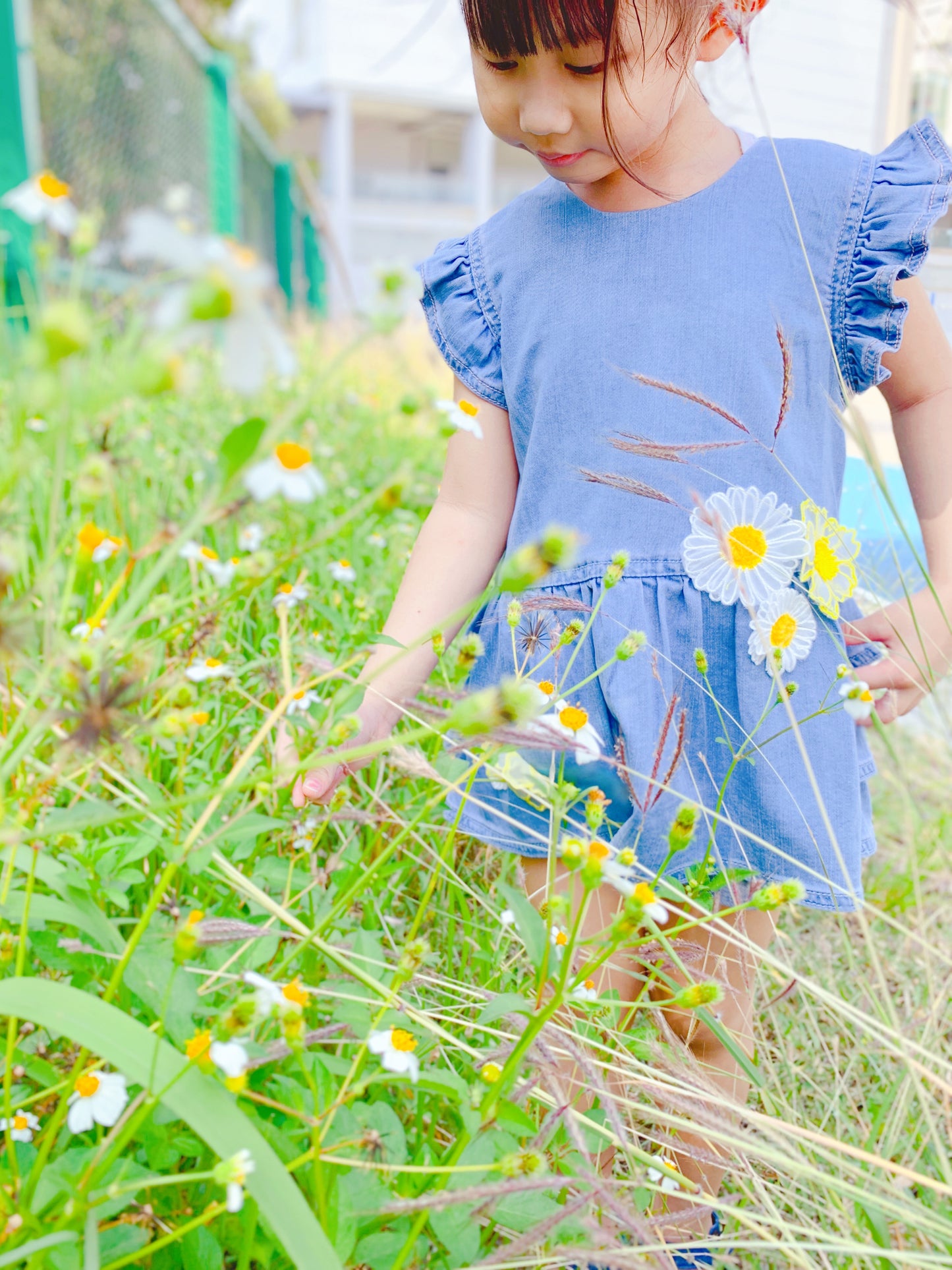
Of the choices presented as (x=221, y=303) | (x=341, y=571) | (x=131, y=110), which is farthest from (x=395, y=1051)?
(x=131, y=110)

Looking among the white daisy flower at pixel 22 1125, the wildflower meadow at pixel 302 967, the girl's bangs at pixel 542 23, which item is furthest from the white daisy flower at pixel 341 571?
the white daisy flower at pixel 22 1125

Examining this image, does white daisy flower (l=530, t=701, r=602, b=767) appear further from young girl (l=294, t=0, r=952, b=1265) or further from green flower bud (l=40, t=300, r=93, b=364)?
green flower bud (l=40, t=300, r=93, b=364)

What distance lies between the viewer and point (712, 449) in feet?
3.00

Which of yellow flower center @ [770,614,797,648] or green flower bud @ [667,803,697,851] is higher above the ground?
green flower bud @ [667,803,697,851]

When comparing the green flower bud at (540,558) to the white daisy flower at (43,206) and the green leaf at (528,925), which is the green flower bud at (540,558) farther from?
the white daisy flower at (43,206)

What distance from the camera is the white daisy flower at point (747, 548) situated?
3.05 ft

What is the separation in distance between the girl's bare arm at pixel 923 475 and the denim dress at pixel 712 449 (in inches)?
1.5

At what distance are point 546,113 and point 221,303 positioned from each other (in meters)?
0.69

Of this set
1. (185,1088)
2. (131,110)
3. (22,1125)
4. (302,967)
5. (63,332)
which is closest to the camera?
(63,332)

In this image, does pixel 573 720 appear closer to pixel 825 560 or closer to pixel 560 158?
pixel 825 560

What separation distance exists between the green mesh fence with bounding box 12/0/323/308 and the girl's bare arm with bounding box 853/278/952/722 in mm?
2714

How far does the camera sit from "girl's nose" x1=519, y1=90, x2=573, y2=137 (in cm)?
82

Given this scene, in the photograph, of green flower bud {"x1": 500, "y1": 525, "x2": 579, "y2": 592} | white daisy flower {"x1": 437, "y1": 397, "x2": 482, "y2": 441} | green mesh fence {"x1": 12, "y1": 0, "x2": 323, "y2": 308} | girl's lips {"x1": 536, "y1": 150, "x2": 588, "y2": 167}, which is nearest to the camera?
green flower bud {"x1": 500, "y1": 525, "x2": 579, "y2": 592}

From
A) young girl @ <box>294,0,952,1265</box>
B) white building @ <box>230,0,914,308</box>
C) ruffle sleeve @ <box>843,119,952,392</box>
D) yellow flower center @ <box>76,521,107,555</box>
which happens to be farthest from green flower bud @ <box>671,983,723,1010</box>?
white building @ <box>230,0,914,308</box>
